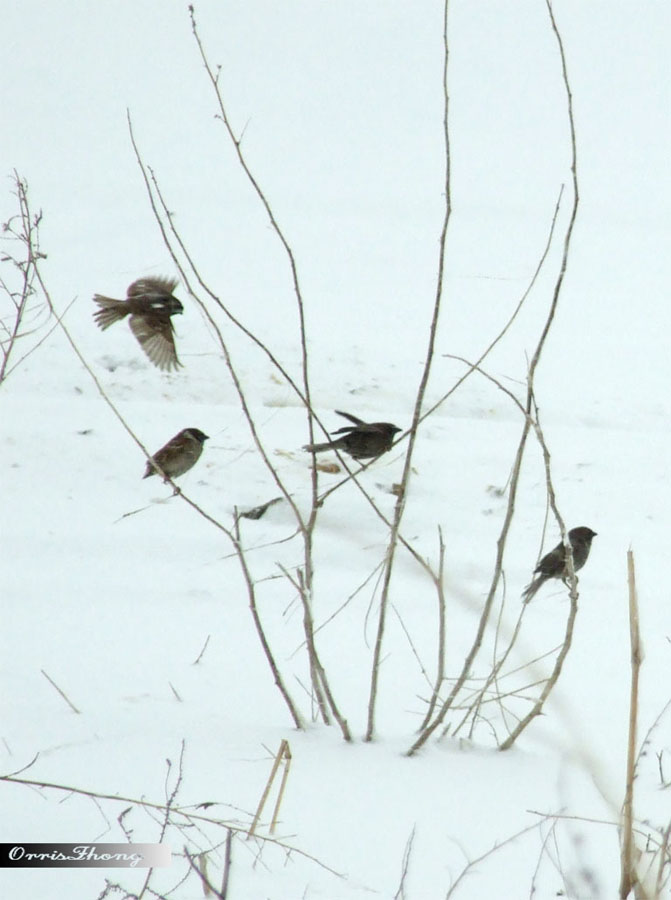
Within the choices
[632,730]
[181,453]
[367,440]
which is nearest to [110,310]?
[181,453]

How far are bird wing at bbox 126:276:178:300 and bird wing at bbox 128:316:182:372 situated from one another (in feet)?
0.23

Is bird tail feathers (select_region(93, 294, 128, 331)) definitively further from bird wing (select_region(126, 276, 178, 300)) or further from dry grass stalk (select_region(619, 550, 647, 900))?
dry grass stalk (select_region(619, 550, 647, 900))

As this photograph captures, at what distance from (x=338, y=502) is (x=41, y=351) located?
5.29 feet

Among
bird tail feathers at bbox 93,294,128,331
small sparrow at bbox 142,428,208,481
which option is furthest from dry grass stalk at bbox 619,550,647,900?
bird tail feathers at bbox 93,294,128,331

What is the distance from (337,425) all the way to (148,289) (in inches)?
44.3

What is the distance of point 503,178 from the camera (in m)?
9.09

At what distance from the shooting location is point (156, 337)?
365 centimetres

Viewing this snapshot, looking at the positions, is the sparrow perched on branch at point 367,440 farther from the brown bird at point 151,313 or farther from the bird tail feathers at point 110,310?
the bird tail feathers at point 110,310

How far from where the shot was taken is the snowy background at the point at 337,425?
6.93 ft

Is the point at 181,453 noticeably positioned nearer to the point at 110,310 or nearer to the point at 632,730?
the point at 110,310

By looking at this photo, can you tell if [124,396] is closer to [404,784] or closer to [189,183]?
[404,784]

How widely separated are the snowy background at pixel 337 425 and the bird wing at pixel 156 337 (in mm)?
406

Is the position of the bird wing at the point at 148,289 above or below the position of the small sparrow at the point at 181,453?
above

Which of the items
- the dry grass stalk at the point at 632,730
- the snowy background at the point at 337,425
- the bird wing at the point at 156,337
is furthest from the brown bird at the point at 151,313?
the dry grass stalk at the point at 632,730
